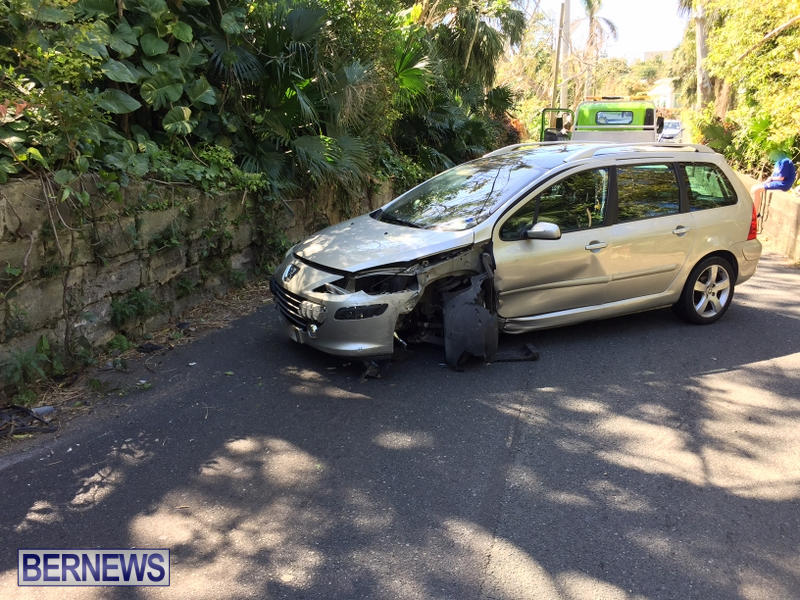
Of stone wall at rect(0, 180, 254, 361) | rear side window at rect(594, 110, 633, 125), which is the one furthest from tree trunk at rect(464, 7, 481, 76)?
stone wall at rect(0, 180, 254, 361)

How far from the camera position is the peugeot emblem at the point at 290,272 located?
17.9ft

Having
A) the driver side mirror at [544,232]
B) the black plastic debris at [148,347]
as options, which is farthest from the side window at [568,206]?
the black plastic debris at [148,347]

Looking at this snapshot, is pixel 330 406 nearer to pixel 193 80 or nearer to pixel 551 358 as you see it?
pixel 551 358

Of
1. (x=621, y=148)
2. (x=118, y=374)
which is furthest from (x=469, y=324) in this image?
(x=118, y=374)

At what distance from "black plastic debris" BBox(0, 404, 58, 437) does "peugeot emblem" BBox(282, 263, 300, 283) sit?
2.01 m

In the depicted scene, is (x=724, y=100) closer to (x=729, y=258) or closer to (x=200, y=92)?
(x=729, y=258)

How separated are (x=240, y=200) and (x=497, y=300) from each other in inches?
140

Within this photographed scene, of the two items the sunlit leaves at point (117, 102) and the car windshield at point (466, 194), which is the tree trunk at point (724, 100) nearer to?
the car windshield at point (466, 194)

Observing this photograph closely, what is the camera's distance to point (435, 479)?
12.5 ft

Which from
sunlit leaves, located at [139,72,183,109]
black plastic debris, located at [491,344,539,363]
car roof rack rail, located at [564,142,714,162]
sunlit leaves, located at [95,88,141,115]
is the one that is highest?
sunlit leaves, located at [139,72,183,109]

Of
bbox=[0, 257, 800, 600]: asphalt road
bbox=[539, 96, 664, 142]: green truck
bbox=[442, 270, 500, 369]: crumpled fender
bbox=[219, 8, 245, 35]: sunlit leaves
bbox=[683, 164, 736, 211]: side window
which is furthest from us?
bbox=[539, 96, 664, 142]: green truck

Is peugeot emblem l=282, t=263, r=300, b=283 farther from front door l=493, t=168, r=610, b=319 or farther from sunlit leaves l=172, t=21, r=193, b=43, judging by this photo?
sunlit leaves l=172, t=21, r=193, b=43

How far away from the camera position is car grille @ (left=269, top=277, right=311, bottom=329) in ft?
17.3

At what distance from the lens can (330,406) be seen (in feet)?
15.6
